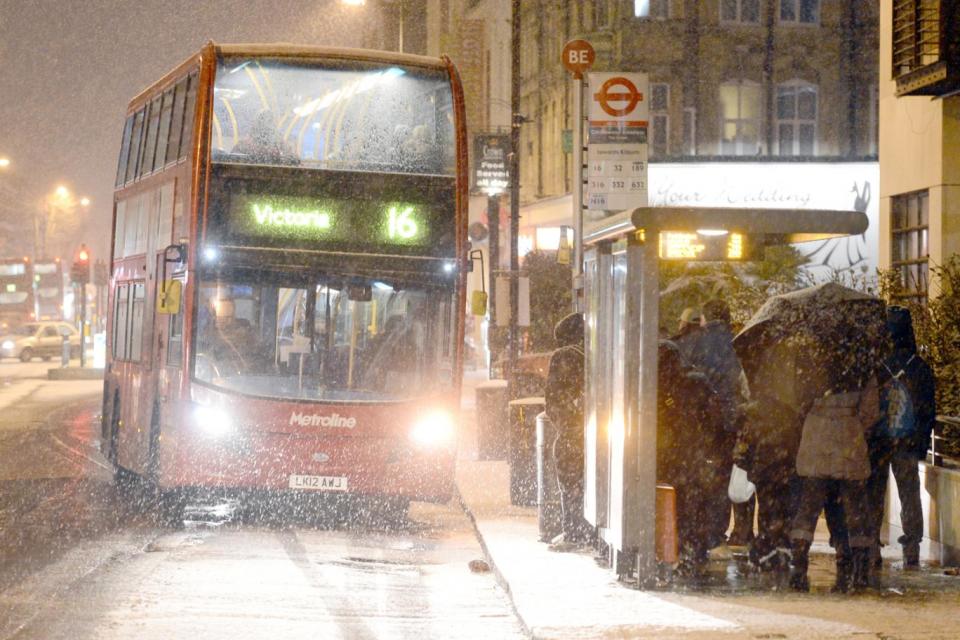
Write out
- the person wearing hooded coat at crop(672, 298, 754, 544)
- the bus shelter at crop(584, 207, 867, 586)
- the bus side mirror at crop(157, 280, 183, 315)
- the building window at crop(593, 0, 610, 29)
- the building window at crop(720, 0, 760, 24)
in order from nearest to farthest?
the bus shelter at crop(584, 207, 867, 586)
the person wearing hooded coat at crop(672, 298, 754, 544)
the bus side mirror at crop(157, 280, 183, 315)
the building window at crop(593, 0, 610, 29)
the building window at crop(720, 0, 760, 24)

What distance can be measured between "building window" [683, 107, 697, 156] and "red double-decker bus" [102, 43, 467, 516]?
2486 centimetres

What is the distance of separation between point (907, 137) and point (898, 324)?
30.6 feet

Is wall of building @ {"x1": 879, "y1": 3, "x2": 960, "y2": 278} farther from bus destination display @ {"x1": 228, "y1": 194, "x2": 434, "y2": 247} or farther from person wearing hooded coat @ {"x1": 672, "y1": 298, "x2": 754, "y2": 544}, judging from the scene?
bus destination display @ {"x1": 228, "y1": 194, "x2": 434, "y2": 247}

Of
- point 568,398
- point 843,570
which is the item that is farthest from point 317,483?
point 843,570

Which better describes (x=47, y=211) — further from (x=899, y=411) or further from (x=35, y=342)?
(x=899, y=411)

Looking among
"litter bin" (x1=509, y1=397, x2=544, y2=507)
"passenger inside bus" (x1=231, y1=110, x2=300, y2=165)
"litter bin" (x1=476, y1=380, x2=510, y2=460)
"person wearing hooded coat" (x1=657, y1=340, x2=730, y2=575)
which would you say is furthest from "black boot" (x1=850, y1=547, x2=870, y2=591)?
"litter bin" (x1=476, y1=380, x2=510, y2=460)

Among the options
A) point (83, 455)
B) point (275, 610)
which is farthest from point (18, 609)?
point (83, 455)

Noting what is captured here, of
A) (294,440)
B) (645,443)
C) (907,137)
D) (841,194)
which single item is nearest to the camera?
(645,443)

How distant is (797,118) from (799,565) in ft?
101

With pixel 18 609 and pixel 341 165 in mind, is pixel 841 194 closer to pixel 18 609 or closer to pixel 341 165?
pixel 341 165

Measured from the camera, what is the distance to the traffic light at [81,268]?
47.8 meters

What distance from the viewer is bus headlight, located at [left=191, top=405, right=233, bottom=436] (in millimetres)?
13945

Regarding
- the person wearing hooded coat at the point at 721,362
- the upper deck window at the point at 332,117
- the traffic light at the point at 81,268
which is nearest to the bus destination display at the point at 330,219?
the upper deck window at the point at 332,117

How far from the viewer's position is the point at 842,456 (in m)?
9.86
